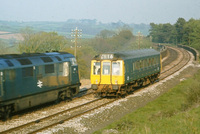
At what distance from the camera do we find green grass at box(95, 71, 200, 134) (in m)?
11.4

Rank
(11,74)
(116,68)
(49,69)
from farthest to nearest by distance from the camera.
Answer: (116,68) → (49,69) → (11,74)

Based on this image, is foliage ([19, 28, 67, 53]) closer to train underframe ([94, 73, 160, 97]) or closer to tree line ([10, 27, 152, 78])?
tree line ([10, 27, 152, 78])

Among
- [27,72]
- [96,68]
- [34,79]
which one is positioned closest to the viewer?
[27,72]

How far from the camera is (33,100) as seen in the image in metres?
15.8

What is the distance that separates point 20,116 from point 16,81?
81.7 inches

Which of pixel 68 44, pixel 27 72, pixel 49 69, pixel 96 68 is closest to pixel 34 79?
pixel 27 72

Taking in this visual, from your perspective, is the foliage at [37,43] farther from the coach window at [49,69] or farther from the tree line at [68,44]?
the coach window at [49,69]

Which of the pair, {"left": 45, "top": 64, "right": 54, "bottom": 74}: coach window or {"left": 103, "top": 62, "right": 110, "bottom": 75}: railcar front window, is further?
{"left": 103, "top": 62, "right": 110, "bottom": 75}: railcar front window

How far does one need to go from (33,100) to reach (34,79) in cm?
116

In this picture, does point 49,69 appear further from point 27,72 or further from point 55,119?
point 55,119

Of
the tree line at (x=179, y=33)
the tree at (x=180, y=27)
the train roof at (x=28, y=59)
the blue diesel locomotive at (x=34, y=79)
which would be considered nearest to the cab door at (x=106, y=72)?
the blue diesel locomotive at (x=34, y=79)

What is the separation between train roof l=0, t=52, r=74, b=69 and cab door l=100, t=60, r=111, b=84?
8.86ft

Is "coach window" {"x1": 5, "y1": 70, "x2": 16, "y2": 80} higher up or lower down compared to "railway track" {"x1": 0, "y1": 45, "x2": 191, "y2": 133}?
higher up

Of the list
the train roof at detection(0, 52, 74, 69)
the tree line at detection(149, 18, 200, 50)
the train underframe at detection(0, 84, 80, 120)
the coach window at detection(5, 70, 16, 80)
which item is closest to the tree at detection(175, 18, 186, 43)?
the tree line at detection(149, 18, 200, 50)
